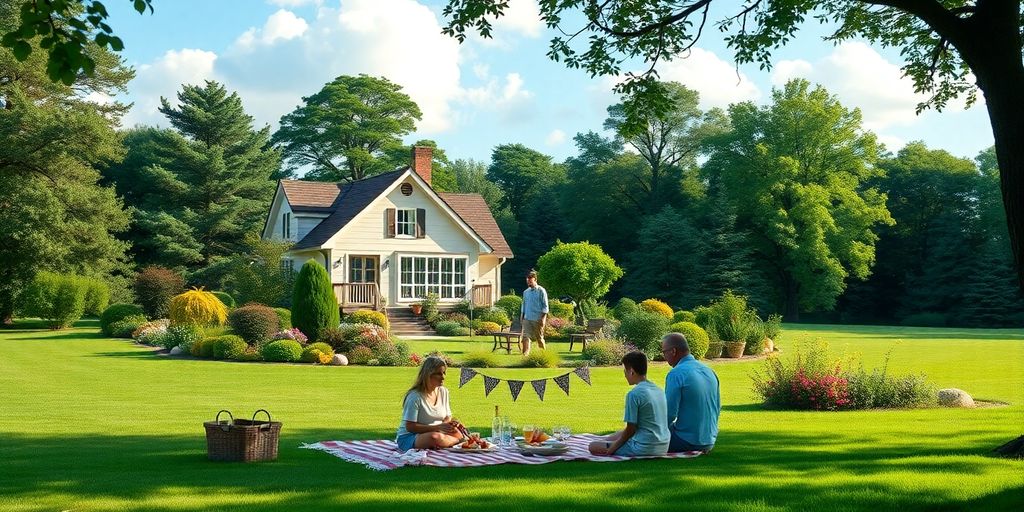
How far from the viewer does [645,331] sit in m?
25.1

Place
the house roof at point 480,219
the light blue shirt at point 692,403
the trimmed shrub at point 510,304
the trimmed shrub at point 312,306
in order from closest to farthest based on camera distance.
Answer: the light blue shirt at point 692,403, the trimmed shrub at point 312,306, the trimmed shrub at point 510,304, the house roof at point 480,219

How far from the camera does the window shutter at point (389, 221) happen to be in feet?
128

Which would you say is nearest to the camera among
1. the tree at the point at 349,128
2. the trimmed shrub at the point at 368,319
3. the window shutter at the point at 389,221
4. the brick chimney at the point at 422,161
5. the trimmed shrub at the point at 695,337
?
the trimmed shrub at the point at 695,337

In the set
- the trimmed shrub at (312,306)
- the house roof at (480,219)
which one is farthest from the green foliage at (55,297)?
the house roof at (480,219)

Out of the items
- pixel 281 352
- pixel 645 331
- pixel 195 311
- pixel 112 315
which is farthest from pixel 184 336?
pixel 645 331

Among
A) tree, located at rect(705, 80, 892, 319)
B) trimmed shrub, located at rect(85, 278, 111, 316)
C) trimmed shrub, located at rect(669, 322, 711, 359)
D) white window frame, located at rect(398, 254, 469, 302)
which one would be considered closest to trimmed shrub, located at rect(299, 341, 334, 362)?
trimmed shrub, located at rect(669, 322, 711, 359)

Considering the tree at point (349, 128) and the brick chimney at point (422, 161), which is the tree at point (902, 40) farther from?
the tree at point (349, 128)

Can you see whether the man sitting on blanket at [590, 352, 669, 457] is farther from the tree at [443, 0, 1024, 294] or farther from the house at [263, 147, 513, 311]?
the house at [263, 147, 513, 311]

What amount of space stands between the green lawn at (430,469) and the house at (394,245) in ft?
58.1

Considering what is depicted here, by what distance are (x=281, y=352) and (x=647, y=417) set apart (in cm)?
1542

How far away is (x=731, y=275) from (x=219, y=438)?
4701 cm

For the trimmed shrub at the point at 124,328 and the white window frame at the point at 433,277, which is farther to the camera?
the white window frame at the point at 433,277

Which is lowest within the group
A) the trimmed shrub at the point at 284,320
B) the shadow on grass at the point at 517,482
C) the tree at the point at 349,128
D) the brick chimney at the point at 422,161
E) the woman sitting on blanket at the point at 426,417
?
the shadow on grass at the point at 517,482

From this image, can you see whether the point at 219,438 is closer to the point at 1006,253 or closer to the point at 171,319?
the point at 171,319
